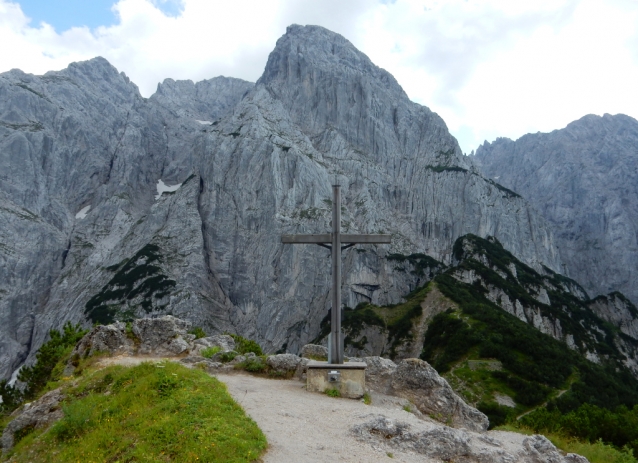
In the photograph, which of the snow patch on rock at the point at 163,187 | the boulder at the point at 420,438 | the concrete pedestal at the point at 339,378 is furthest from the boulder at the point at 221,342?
the snow patch on rock at the point at 163,187

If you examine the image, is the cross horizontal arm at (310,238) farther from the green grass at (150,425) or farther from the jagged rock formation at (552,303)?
the jagged rock formation at (552,303)

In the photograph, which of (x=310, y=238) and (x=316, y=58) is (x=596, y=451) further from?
(x=316, y=58)

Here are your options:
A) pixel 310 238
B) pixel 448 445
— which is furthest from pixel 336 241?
pixel 448 445

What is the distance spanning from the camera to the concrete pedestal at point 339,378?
14867 mm

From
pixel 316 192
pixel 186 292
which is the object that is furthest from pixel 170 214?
pixel 316 192

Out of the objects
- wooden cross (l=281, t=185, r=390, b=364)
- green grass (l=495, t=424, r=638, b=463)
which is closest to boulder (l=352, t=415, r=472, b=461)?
green grass (l=495, t=424, r=638, b=463)

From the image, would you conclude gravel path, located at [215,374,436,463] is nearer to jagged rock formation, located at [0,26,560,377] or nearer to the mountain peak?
jagged rock formation, located at [0,26,560,377]

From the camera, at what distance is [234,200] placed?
133 meters

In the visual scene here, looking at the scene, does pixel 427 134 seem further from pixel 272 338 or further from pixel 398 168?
pixel 272 338

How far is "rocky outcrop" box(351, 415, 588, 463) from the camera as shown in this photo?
10.3 meters

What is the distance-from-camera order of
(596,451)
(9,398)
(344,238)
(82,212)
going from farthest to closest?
(82,212) < (9,398) < (344,238) < (596,451)

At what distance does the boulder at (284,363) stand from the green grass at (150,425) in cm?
486

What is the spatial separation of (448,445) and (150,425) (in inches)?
245

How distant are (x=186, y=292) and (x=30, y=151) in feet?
230
